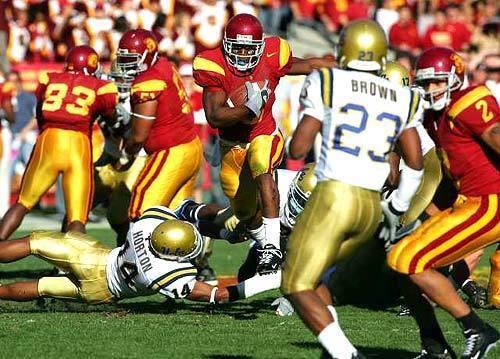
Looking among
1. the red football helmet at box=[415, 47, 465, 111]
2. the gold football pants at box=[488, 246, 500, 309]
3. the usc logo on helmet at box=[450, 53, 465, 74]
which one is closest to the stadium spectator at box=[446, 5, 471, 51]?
the gold football pants at box=[488, 246, 500, 309]

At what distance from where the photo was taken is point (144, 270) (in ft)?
20.9

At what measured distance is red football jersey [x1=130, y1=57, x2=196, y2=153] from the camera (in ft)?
26.6

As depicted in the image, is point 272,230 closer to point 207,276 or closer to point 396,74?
point 207,276

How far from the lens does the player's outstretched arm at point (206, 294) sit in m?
6.55

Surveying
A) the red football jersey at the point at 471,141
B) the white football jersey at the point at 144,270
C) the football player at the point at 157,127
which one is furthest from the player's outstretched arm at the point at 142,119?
the red football jersey at the point at 471,141

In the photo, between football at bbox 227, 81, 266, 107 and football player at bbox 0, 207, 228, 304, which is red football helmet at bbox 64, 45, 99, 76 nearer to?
football at bbox 227, 81, 266, 107

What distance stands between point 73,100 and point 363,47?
363cm

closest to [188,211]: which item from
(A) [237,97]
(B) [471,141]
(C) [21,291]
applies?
(A) [237,97]

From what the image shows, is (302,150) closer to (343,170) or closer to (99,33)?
(343,170)

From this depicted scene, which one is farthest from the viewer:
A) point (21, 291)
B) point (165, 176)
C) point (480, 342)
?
point (165, 176)

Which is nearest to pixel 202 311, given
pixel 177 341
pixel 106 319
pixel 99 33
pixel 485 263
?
pixel 106 319

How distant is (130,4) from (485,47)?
5374 millimetres

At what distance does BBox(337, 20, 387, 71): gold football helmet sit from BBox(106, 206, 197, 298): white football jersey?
181cm

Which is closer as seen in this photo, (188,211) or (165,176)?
(188,211)
